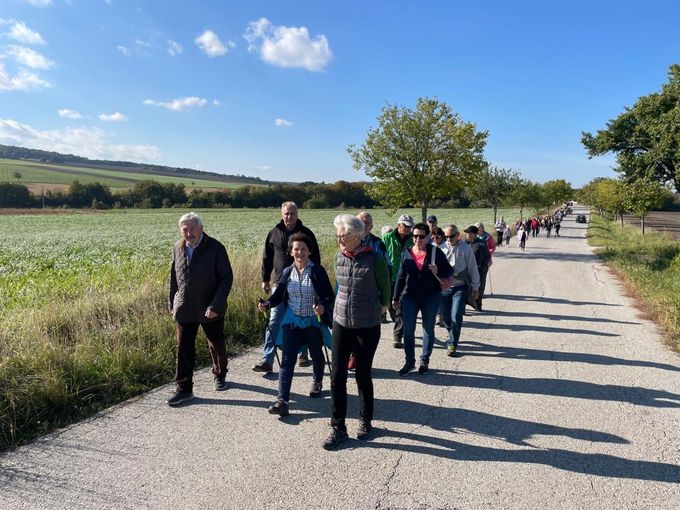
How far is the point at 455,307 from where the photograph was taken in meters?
6.00

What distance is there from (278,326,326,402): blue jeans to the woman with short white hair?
552 mm

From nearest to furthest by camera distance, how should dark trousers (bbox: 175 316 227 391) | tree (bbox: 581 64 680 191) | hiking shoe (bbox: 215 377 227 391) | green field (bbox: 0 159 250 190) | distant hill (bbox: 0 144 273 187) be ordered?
1. dark trousers (bbox: 175 316 227 391)
2. hiking shoe (bbox: 215 377 227 391)
3. tree (bbox: 581 64 680 191)
4. green field (bbox: 0 159 250 190)
5. distant hill (bbox: 0 144 273 187)

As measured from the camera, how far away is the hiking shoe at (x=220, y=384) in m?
4.66

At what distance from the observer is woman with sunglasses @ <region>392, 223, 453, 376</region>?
16.9 ft

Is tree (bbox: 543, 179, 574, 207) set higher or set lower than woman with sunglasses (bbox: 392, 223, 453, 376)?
higher

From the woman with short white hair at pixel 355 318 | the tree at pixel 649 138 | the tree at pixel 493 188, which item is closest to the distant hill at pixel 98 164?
the tree at pixel 493 188

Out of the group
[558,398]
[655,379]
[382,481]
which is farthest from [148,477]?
[655,379]

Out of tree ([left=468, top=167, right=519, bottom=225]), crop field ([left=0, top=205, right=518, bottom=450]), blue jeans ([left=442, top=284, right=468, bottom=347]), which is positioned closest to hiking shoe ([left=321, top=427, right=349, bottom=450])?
crop field ([left=0, top=205, right=518, bottom=450])

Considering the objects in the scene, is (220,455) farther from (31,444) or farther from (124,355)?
(124,355)

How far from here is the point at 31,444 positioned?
3498mm

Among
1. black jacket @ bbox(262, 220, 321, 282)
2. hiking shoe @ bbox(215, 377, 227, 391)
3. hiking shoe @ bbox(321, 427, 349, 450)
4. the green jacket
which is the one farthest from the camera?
the green jacket

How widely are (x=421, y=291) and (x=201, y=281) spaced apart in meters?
2.56

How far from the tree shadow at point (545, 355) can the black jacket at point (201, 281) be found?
3.50 meters

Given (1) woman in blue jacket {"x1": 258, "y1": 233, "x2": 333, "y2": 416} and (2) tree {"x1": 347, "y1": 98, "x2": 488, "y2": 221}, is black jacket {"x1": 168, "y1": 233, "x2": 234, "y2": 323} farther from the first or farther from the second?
(2) tree {"x1": 347, "y1": 98, "x2": 488, "y2": 221}
